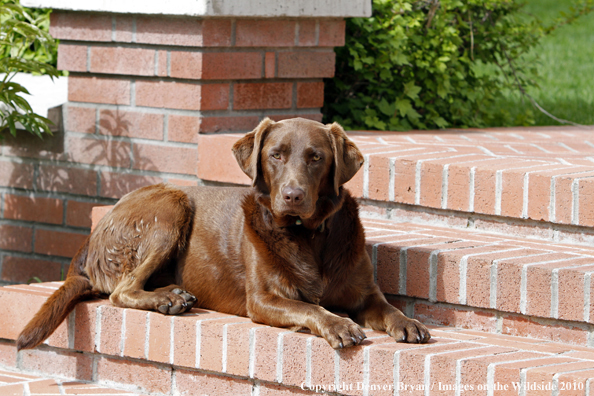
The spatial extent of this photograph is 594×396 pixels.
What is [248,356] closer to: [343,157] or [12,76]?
[343,157]

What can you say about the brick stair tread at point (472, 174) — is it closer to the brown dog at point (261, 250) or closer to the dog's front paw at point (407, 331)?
the brown dog at point (261, 250)

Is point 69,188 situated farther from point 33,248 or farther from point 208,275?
point 208,275

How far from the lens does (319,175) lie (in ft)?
10.7

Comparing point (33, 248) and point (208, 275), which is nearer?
point (208, 275)

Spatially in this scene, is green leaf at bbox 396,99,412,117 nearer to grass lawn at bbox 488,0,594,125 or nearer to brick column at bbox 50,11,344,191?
brick column at bbox 50,11,344,191

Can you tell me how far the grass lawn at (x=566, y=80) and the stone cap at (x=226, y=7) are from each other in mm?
2284

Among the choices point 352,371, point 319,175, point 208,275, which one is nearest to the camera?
point 352,371

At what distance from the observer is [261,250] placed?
3.38 meters

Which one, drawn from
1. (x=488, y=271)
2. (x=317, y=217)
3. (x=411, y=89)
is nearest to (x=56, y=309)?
(x=317, y=217)

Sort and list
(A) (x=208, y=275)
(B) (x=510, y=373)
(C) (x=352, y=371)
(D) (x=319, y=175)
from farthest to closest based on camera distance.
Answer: (A) (x=208, y=275) → (D) (x=319, y=175) → (C) (x=352, y=371) → (B) (x=510, y=373)

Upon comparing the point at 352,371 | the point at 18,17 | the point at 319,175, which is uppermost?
the point at 18,17

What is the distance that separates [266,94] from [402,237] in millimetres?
1544

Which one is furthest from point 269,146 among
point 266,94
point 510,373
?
point 266,94

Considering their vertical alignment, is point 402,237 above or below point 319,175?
below
